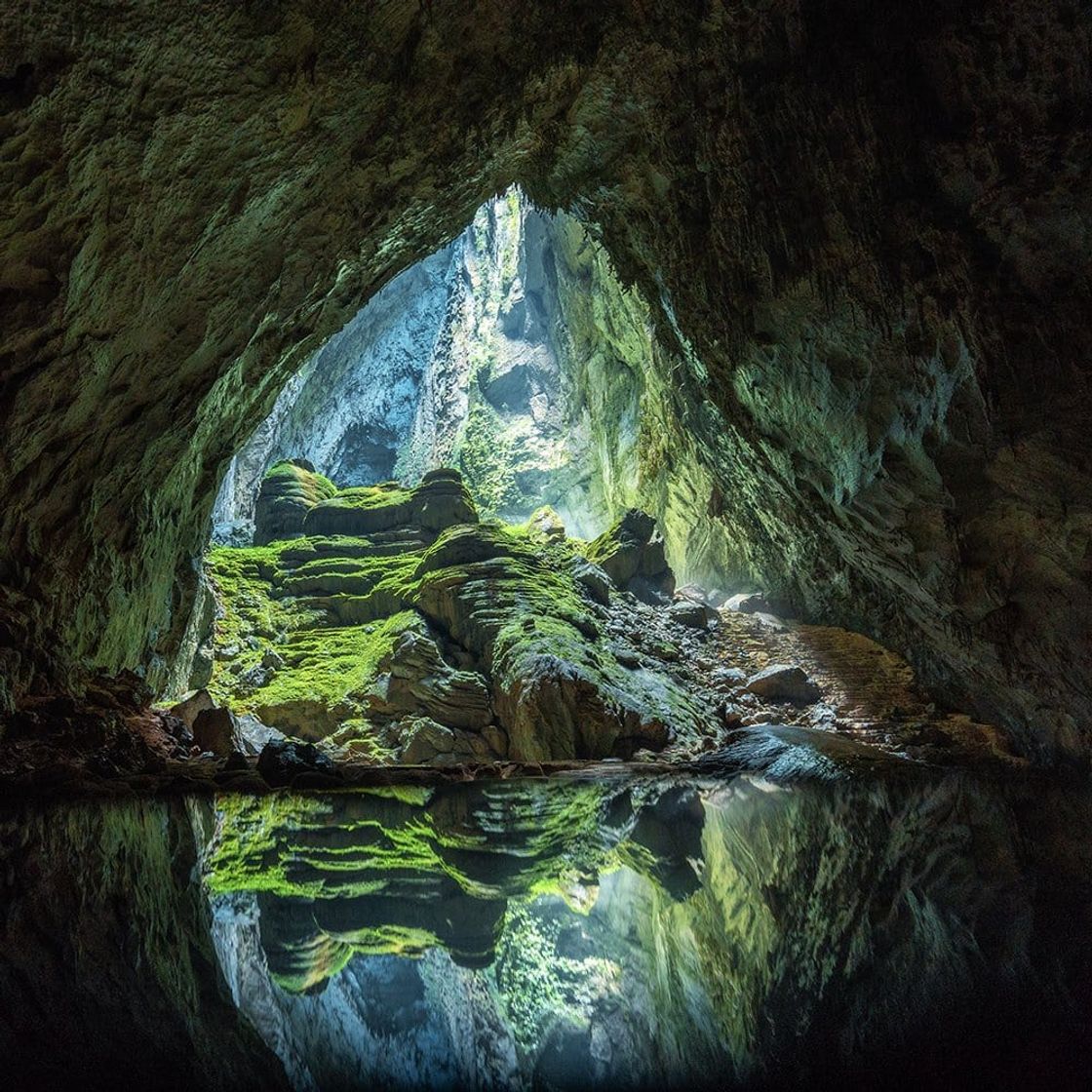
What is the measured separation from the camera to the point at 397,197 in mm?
8617

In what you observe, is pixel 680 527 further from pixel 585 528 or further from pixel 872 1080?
pixel 872 1080

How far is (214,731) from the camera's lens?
26.1ft

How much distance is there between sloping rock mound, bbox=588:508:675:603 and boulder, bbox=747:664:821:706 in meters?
5.54

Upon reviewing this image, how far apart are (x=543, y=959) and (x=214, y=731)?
7.36 meters

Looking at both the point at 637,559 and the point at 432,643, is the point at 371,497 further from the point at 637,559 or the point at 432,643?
the point at 432,643

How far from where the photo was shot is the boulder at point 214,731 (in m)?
7.85

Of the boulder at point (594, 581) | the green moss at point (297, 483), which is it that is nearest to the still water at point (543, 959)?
the boulder at point (594, 581)

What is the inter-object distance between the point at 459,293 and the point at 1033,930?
1402 inches

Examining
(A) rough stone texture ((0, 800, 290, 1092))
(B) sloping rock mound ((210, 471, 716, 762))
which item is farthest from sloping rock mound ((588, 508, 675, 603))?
(A) rough stone texture ((0, 800, 290, 1092))

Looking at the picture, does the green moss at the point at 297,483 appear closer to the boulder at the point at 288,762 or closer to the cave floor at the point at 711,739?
the cave floor at the point at 711,739

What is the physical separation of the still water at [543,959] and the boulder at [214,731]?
4.58 m

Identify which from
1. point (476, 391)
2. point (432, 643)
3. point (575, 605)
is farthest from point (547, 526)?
point (476, 391)

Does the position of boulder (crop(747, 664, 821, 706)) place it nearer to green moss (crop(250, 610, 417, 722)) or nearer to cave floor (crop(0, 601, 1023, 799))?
cave floor (crop(0, 601, 1023, 799))

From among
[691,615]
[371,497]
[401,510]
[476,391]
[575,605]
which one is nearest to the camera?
[575,605]
